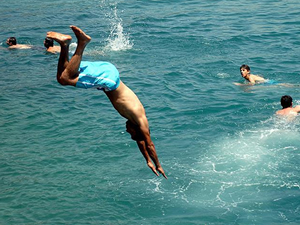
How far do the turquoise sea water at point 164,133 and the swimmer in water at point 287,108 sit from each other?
0.84 ft

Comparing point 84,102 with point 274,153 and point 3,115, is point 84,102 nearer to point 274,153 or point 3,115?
point 3,115

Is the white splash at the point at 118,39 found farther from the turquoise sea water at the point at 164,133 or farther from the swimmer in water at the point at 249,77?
the swimmer in water at the point at 249,77

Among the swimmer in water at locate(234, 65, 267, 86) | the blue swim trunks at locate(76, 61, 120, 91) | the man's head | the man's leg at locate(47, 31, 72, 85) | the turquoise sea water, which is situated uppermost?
the man's leg at locate(47, 31, 72, 85)

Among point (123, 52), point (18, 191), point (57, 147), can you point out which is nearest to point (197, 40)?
point (123, 52)

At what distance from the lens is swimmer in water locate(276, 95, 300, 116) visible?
1505 cm

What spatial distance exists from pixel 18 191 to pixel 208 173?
4534 millimetres

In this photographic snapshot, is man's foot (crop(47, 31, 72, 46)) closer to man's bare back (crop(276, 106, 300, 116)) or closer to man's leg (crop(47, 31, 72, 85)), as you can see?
man's leg (crop(47, 31, 72, 85))

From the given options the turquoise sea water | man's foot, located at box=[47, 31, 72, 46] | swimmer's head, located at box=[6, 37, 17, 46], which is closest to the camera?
man's foot, located at box=[47, 31, 72, 46]

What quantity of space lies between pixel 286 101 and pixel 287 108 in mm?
262

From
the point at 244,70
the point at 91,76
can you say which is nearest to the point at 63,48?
the point at 91,76

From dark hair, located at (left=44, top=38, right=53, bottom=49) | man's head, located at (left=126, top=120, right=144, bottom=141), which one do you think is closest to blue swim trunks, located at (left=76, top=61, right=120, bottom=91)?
man's head, located at (left=126, top=120, right=144, bottom=141)

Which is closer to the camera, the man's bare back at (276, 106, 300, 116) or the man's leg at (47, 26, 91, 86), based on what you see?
the man's leg at (47, 26, 91, 86)

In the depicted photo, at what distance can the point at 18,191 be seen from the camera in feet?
41.9

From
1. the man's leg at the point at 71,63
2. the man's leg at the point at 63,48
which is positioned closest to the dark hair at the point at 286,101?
the man's leg at the point at 71,63
